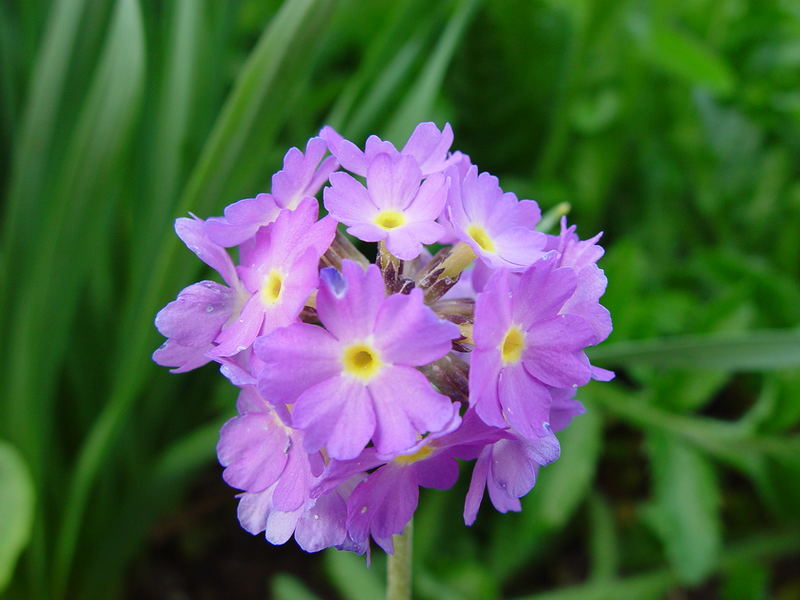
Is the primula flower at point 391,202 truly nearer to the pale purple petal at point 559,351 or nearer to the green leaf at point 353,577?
the pale purple petal at point 559,351

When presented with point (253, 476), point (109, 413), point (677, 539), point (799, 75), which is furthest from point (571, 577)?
point (799, 75)

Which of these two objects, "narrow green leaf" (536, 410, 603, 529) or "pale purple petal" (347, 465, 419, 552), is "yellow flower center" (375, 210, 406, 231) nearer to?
"pale purple petal" (347, 465, 419, 552)

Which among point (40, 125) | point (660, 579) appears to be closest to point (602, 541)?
point (660, 579)

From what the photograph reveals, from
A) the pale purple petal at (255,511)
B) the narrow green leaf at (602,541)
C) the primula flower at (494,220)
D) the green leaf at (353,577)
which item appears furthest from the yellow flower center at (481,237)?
the narrow green leaf at (602,541)

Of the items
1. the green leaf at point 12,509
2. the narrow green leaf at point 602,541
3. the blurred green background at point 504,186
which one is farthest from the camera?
the narrow green leaf at point 602,541

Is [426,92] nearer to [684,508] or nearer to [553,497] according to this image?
[553,497]

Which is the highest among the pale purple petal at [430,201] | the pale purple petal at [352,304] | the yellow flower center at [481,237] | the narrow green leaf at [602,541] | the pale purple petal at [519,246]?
the pale purple petal at [430,201]
